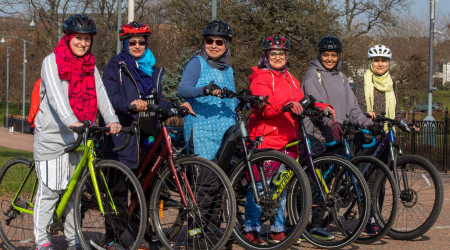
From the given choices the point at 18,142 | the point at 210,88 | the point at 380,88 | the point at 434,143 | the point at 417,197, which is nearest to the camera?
the point at 210,88

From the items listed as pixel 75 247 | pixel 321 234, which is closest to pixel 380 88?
pixel 321 234

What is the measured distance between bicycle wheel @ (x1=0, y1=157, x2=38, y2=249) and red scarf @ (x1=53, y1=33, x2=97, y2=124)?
0.77 metres

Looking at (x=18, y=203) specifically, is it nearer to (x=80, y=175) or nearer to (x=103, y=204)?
(x=80, y=175)

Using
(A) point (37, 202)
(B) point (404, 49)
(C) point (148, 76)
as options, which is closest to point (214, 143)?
(C) point (148, 76)

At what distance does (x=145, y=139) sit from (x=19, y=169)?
1149 mm

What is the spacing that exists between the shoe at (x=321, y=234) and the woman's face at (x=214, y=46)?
6.19 feet

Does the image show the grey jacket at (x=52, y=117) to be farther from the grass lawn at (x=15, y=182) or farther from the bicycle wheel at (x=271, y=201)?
the bicycle wheel at (x=271, y=201)

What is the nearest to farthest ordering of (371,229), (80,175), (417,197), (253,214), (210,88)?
(210,88) → (80,175) → (253,214) → (417,197) → (371,229)

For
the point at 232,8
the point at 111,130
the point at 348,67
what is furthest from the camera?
the point at 348,67

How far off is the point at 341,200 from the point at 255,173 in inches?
35.3

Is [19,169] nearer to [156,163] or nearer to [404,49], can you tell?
[156,163]

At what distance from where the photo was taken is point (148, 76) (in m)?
4.68

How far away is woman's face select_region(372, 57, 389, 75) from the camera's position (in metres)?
5.71

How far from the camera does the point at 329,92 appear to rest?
5289 mm
